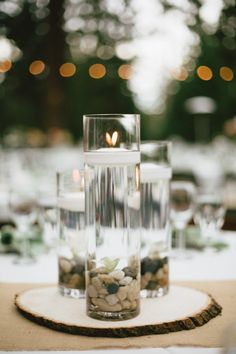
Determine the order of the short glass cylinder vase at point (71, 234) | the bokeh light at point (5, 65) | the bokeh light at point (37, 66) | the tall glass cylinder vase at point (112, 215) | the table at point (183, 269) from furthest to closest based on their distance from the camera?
the bokeh light at point (37, 66) < the bokeh light at point (5, 65) < the table at point (183, 269) < the short glass cylinder vase at point (71, 234) < the tall glass cylinder vase at point (112, 215)

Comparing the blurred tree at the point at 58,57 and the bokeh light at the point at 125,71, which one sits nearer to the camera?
the blurred tree at the point at 58,57

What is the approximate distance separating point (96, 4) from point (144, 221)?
946 centimetres

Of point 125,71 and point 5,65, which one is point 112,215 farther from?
point 5,65

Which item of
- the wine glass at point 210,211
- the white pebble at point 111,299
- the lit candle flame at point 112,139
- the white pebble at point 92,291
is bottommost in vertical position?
the white pebble at point 111,299

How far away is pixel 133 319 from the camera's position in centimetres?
107

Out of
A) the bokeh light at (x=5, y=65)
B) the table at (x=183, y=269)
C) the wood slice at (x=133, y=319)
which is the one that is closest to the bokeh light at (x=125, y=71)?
the bokeh light at (x=5, y=65)

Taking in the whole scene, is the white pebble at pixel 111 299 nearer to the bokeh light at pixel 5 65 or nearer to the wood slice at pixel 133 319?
the wood slice at pixel 133 319

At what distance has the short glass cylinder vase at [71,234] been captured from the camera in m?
1.28

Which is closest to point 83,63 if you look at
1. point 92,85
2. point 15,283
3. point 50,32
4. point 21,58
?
point 92,85

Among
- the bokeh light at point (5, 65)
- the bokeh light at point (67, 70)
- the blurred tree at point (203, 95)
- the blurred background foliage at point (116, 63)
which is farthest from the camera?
the blurred tree at point (203, 95)

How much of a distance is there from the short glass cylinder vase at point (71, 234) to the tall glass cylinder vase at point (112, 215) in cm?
18

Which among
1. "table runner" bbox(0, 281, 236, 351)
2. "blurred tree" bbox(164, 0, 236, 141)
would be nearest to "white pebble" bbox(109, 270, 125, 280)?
"table runner" bbox(0, 281, 236, 351)

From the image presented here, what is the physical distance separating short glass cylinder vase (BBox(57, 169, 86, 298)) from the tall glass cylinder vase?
0.61 feet

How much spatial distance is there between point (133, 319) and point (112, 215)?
0.61ft
